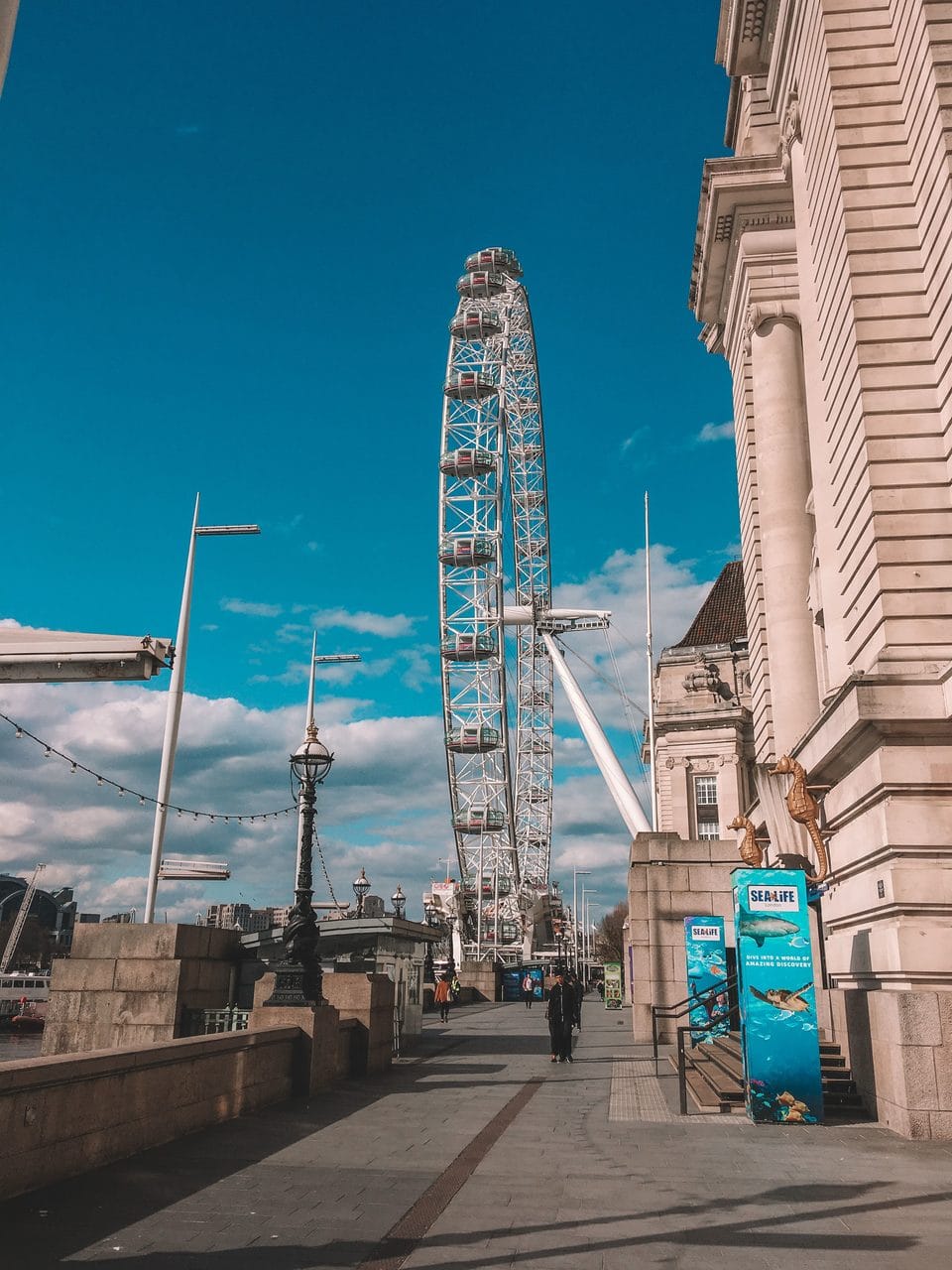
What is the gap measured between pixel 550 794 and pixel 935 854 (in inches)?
2838

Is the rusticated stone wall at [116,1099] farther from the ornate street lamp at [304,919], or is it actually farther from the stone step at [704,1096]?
the stone step at [704,1096]

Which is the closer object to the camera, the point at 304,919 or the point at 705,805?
the point at 304,919

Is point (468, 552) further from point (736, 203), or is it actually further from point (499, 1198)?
point (499, 1198)

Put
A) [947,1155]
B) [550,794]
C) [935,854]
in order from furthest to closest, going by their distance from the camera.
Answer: [550,794]
[935,854]
[947,1155]

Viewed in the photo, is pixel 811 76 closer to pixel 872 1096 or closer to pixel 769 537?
pixel 769 537

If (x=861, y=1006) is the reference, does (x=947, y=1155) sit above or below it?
below

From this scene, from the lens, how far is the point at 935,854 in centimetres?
1198

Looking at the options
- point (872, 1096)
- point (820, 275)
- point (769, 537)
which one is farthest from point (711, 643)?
point (872, 1096)

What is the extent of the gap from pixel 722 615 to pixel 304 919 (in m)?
57.8

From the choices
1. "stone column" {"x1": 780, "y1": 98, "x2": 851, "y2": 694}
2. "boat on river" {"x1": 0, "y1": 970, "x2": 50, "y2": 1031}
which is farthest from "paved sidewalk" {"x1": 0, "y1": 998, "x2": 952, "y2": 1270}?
"boat on river" {"x1": 0, "y1": 970, "x2": 50, "y2": 1031}

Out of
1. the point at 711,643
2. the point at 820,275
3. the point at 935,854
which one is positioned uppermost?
the point at 711,643

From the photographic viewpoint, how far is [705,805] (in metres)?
63.0

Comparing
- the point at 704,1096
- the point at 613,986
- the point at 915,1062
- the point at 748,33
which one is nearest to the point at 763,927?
the point at 915,1062

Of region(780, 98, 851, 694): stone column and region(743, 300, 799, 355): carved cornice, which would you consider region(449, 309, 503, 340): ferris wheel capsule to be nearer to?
region(743, 300, 799, 355): carved cornice
